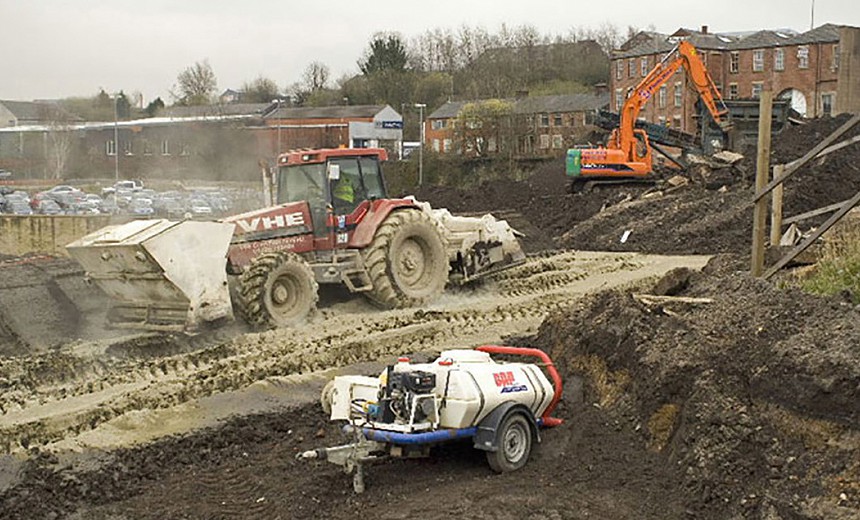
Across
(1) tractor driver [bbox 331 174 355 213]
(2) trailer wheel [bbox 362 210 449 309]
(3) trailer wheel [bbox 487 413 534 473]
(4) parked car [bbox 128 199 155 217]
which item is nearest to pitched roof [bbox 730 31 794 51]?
(4) parked car [bbox 128 199 155 217]

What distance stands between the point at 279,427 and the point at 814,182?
1553 centimetres

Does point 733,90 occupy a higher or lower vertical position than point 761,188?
higher

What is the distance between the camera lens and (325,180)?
13844 mm

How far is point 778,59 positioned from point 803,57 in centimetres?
155

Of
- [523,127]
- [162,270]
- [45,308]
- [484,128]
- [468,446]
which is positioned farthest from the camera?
[523,127]

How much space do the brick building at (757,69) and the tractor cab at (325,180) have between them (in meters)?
34.8

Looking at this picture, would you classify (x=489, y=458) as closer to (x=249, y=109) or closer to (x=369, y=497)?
(x=369, y=497)

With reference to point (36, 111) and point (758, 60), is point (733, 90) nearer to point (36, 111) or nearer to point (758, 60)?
point (758, 60)

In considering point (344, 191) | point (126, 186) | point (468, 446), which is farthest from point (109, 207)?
point (468, 446)

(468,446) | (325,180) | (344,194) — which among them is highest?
(325,180)

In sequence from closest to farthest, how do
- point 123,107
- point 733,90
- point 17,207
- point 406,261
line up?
point 406,261
point 17,207
point 123,107
point 733,90

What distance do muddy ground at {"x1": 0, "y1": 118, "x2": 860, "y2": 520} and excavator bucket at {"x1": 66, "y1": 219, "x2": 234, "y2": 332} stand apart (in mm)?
377

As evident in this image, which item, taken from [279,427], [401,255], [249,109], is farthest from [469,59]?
[279,427]

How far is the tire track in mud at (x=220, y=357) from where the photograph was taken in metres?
9.38
